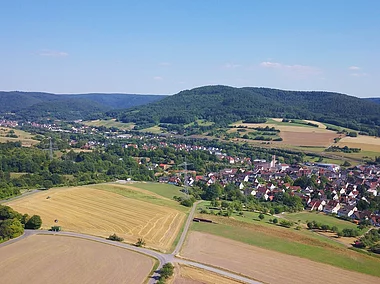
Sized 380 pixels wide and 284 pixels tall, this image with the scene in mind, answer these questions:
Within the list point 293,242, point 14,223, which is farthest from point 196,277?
point 14,223

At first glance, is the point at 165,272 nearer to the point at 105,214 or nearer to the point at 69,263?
the point at 69,263

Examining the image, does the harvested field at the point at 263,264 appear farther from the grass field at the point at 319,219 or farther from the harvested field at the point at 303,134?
the harvested field at the point at 303,134

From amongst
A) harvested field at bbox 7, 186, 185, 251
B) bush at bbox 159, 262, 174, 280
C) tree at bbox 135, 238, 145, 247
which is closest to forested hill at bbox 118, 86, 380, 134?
harvested field at bbox 7, 186, 185, 251

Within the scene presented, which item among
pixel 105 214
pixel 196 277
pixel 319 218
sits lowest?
pixel 319 218

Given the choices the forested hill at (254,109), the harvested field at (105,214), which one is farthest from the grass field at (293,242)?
the forested hill at (254,109)

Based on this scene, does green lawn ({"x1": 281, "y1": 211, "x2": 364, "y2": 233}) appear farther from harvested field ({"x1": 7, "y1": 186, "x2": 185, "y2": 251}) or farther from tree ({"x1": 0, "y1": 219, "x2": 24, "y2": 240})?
tree ({"x1": 0, "y1": 219, "x2": 24, "y2": 240})

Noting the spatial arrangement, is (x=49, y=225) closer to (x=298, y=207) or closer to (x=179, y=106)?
(x=298, y=207)

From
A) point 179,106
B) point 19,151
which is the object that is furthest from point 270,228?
point 179,106

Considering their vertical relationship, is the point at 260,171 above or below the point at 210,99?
below
